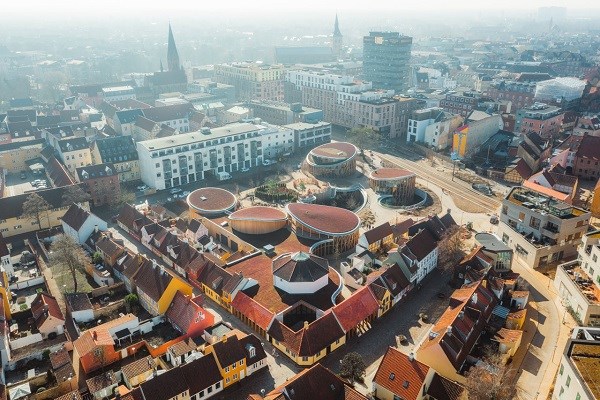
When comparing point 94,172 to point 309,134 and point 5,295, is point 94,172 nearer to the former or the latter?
point 5,295

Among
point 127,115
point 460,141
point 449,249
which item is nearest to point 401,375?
point 449,249

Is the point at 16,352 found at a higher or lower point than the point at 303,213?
lower

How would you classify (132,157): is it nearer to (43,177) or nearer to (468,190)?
(43,177)

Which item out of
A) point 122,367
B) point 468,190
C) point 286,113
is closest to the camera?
point 122,367

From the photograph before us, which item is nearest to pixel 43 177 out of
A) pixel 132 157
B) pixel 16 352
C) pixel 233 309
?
pixel 132 157

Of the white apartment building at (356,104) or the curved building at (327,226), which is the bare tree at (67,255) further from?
the white apartment building at (356,104)

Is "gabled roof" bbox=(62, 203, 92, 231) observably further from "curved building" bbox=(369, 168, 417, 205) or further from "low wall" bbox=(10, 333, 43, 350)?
"curved building" bbox=(369, 168, 417, 205)

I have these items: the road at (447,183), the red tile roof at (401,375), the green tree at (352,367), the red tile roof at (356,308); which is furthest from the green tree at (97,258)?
the road at (447,183)
